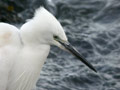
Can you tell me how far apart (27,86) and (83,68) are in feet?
6.37

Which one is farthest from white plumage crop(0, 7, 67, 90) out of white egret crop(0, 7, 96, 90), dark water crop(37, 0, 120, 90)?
dark water crop(37, 0, 120, 90)

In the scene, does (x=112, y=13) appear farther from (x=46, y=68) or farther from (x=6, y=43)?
(x=6, y=43)

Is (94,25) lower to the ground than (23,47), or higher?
higher

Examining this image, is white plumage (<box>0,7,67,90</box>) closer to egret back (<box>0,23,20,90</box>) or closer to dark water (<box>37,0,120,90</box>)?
Answer: egret back (<box>0,23,20,90</box>)

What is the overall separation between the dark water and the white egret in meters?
1.40

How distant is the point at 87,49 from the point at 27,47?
107 inches

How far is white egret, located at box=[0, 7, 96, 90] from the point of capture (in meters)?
4.77

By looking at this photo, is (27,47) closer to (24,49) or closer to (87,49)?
(24,49)

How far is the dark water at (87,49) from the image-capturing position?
6758 mm

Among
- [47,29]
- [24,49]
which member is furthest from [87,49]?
[47,29]

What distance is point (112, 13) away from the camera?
8789 millimetres

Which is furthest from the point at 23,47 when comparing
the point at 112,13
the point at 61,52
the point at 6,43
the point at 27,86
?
the point at 112,13

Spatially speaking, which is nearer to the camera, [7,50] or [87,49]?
[7,50]

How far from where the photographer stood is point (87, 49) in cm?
756
